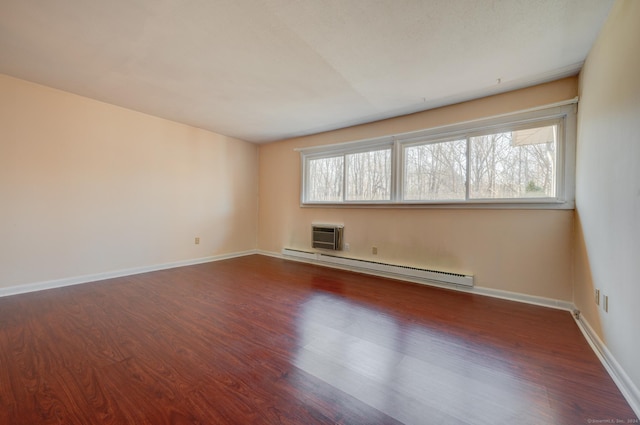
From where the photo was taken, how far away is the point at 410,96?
311 cm

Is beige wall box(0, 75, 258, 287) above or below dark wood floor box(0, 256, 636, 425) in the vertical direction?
above

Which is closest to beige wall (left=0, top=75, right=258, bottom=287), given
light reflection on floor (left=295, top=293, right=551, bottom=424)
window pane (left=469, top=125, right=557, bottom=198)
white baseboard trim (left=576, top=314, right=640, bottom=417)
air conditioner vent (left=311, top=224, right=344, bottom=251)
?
air conditioner vent (left=311, top=224, right=344, bottom=251)

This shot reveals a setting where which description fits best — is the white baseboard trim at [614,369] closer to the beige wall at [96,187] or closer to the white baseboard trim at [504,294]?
the white baseboard trim at [504,294]

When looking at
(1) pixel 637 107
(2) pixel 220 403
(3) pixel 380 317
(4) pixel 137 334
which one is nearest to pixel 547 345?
(3) pixel 380 317

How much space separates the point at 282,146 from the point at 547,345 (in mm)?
4805

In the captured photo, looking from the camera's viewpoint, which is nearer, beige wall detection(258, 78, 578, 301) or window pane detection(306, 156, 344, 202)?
beige wall detection(258, 78, 578, 301)

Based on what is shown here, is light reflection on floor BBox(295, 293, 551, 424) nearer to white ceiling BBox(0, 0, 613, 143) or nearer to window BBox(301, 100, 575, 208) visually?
window BBox(301, 100, 575, 208)

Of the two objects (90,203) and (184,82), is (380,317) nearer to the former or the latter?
(184,82)

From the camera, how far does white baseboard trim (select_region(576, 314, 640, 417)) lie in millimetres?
1321

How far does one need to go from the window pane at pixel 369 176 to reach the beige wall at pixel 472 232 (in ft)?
0.87

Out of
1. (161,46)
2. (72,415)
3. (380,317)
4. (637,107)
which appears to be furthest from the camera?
(380,317)

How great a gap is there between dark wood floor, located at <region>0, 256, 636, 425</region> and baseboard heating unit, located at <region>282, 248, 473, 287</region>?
33cm

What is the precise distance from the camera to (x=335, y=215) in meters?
4.50

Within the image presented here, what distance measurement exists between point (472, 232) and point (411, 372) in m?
2.20
